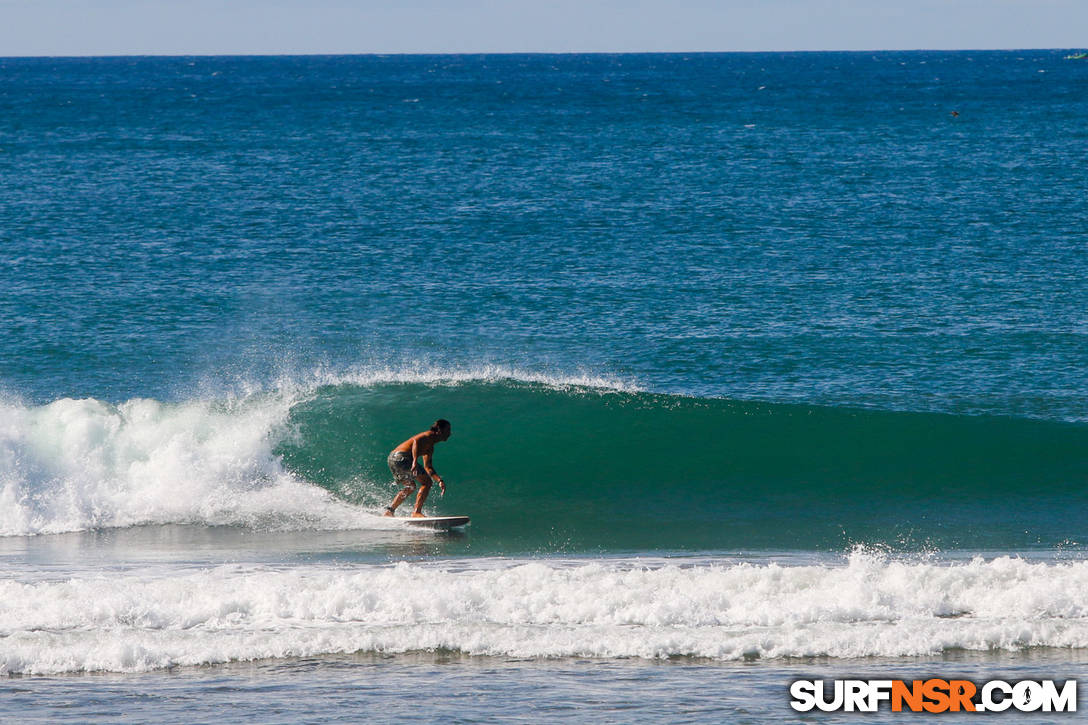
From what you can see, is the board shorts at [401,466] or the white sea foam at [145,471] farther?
the white sea foam at [145,471]

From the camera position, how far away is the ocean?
984 cm

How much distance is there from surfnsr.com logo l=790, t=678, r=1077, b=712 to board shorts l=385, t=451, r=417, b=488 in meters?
6.33

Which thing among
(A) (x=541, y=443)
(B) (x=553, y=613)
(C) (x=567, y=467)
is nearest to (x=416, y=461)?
(C) (x=567, y=467)

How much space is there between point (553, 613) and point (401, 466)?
4.17 metres

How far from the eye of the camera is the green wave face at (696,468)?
47.3 ft

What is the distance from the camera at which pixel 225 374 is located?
915 inches

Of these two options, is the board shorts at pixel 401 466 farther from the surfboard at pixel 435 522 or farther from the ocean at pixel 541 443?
the ocean at pixel 541 443

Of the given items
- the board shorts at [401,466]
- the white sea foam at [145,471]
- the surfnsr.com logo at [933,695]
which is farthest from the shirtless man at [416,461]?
the surfnsr.com logo at [933,695]

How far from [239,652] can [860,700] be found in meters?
4.99

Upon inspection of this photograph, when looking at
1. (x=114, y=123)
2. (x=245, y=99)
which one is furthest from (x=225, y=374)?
(x=245, y=99)

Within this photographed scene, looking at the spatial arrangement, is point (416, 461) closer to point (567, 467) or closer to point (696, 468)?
point (567, 467)

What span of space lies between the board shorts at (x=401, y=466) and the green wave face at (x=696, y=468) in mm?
1062

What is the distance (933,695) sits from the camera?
897 centimetres

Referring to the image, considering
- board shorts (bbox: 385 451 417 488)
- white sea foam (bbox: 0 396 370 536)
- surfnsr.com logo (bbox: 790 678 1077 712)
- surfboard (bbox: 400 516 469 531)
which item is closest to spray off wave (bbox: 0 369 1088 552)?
white sea foam (bbox: 0 396 370 536)
